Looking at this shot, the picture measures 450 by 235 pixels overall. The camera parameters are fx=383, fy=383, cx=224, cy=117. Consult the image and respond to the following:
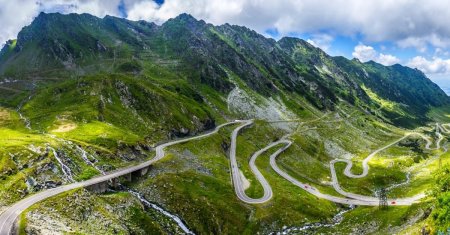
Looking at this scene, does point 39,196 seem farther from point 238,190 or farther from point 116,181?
point 238,190

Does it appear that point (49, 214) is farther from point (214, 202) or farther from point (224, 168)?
point (224, 168)

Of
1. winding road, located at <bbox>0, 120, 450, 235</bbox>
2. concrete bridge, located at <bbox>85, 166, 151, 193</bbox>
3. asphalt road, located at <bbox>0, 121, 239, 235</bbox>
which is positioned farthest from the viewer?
concrete bridge, located at <bbox>85, 166, 151, 193</bbox>

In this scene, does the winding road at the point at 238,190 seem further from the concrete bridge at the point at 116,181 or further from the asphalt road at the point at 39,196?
the concrete bridge at the point at 116,181

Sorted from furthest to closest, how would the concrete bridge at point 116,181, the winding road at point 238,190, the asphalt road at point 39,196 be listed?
the concrete bridge at point 116,181 < the winding road at point 238,190 < the asphalt road at point 39,196

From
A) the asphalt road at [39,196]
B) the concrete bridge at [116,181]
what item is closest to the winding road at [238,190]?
the asphalt road at [39,196]

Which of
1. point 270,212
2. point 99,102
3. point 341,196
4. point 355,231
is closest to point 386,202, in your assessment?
point 341,196

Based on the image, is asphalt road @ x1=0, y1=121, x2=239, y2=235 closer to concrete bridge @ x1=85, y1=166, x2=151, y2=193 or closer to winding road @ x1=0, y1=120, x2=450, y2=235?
winding road @ x1=0, y1=120, x2=450, y2=235

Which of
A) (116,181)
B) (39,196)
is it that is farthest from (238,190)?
(39,196)

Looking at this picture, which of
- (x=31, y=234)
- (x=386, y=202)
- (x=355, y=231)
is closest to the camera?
(x=31, y=234)

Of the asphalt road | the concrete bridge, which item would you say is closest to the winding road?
the asphalt road

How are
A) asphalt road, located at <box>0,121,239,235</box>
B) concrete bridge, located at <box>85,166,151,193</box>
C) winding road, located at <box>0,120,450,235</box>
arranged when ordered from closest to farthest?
asphalt road, located at <box>0,121,239,235</box>
winding road, located at <box>0,120,450,235</box>
concrete bridge, located at <box>85,166,151,193</box>

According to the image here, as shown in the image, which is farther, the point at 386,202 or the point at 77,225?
the point at 386,202
